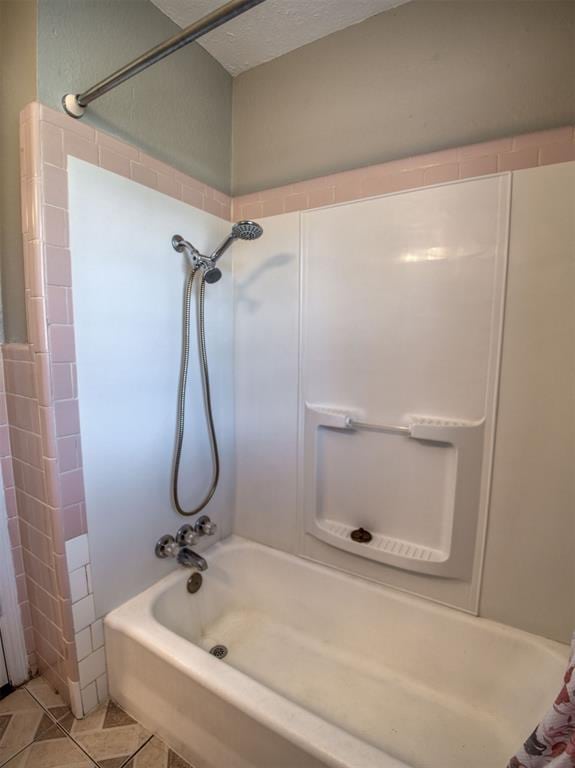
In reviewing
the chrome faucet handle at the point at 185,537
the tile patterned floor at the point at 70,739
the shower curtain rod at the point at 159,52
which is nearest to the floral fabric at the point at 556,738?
the tile patterned floor at the point at 70,739

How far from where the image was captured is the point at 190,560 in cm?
136

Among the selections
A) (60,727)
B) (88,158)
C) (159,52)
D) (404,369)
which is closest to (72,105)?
(88,158)

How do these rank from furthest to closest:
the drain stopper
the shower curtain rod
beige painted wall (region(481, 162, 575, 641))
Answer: the drain stopper
beige painted wall (region(481, 162, 575, 641))
the shower curtain rod

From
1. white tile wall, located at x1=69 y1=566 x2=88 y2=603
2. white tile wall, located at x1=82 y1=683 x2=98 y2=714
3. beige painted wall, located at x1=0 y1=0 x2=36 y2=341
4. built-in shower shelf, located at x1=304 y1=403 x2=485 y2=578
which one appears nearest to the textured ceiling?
beige painted wall, located at x1=0 y1=0 x2=36 y2=341

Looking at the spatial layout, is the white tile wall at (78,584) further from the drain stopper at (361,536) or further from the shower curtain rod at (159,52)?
the shower curtain rod at (159,52)

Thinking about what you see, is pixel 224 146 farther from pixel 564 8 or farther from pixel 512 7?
pixel 564 8

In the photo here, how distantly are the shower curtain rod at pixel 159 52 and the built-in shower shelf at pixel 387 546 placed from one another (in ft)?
5.00

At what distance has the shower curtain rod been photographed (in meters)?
0.69

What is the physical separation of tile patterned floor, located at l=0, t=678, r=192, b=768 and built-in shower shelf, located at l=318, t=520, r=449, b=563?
0.82 m

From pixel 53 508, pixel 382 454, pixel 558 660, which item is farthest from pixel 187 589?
pixel 558 660

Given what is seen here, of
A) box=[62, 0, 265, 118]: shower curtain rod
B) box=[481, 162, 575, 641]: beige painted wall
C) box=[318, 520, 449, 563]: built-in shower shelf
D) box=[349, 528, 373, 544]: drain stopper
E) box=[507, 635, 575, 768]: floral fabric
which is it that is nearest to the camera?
box=[507, 635, 575, 768]: floral fabric

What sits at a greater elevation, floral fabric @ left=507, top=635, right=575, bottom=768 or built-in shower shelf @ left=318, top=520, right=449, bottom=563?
floral fabric @ left=507, top=635, right=575, bottom=768

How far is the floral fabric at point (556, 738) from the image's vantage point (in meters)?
0.55

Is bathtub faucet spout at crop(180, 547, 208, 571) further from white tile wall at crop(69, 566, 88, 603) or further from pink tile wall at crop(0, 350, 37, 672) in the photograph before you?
pink tile wall at crop(0, 350, 37, 672)
